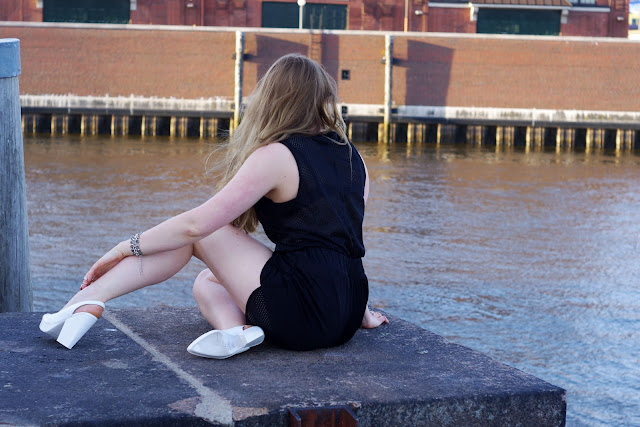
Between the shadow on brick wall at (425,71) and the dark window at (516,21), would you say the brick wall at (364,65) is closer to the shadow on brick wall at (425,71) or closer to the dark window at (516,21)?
the shadow on brick wall at (425,71)

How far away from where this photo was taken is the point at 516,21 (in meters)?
33.2

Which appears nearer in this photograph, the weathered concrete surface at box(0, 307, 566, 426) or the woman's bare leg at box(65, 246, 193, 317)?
the weathered concrete surface at box(0, 307, 566, 426)

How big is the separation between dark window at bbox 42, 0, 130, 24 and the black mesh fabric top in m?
30.9

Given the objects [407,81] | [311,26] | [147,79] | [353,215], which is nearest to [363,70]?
[407,81]

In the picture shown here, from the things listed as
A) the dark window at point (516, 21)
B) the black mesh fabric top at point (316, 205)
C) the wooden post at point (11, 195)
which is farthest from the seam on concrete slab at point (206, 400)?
the dark window at point (516, 21)

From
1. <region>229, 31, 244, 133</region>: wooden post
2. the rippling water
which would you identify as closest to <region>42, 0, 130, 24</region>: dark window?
<region>229, 31, 244, 133</region>: wooden post

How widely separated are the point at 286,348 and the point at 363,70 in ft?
91.0

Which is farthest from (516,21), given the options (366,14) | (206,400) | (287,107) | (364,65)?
(206,400)

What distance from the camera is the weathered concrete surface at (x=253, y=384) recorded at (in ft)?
8.27

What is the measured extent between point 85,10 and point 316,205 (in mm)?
31071

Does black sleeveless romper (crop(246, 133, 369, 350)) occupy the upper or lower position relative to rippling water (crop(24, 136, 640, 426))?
upper

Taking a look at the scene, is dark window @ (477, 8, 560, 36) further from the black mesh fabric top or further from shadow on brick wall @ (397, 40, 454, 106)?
the black mesh fabric top

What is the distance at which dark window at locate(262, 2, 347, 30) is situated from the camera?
3288cm

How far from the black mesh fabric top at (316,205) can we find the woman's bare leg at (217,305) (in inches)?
10.2
